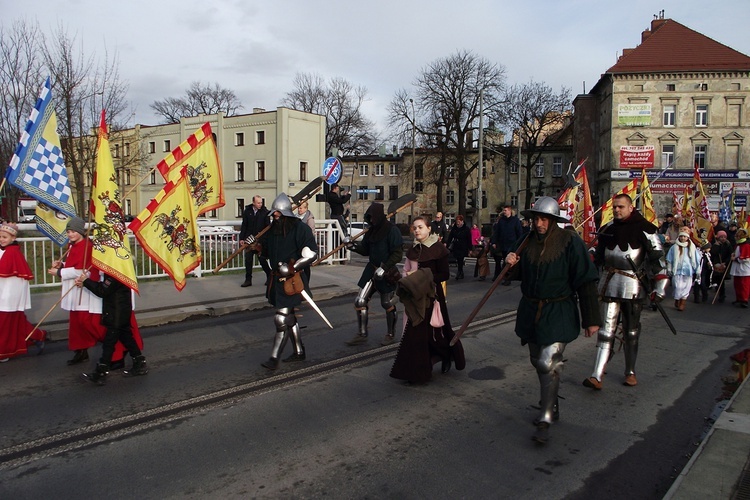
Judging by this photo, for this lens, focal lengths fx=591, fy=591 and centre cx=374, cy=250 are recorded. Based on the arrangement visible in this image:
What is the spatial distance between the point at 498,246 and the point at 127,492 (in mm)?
12664

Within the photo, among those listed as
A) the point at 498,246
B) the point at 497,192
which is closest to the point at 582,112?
the point at 497,192

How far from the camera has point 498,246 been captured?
50.4 feet

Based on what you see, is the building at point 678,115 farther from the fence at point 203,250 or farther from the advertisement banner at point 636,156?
the fence at point 203,250

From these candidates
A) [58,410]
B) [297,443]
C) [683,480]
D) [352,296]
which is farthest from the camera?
[352,296]

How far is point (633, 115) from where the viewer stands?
5097cm

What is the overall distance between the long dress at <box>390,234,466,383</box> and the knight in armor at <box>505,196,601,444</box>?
1399 millimetres

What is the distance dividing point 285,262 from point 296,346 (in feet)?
3.37

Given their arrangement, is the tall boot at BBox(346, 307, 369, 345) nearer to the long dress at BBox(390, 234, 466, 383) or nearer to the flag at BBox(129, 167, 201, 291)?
the long dress at BBox(390, 234, 466, 383)

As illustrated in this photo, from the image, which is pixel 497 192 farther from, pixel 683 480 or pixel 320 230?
pixel 683 480

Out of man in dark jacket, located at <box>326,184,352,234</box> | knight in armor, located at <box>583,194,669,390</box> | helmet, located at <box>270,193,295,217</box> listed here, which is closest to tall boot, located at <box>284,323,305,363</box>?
helmet, located at <box>270,193,295,217</box>

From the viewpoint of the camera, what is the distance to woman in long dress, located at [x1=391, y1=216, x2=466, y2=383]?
5.96 meters

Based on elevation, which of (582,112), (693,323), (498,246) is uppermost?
(582,112)

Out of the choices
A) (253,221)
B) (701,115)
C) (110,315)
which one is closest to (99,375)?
(110,315)

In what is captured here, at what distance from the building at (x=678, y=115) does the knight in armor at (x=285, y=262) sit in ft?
159
